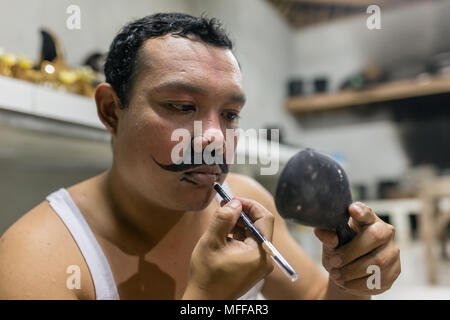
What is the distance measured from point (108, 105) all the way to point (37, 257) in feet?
0.86

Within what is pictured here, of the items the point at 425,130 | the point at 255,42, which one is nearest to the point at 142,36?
the point at 255,42

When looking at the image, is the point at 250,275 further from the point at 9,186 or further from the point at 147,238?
the point at 9,186

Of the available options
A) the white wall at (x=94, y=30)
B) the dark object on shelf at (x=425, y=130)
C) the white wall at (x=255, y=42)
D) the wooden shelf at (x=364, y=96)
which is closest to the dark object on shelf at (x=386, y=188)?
the dark object on shelf at (x=425, y=130)

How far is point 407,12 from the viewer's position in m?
3.90

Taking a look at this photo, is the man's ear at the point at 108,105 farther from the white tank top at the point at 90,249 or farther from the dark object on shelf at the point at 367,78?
the dark object on shelf at the point at 367,78

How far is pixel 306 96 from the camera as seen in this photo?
15.5ft

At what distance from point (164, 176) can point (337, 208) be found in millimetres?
236

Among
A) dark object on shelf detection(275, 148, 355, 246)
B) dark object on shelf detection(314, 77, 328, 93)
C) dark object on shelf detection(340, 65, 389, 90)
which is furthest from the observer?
dark object on shelf detection(314, 77, 328, 93)

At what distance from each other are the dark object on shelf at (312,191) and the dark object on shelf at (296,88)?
154 inches

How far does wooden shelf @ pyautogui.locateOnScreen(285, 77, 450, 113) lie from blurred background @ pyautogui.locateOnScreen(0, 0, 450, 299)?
0.05ft

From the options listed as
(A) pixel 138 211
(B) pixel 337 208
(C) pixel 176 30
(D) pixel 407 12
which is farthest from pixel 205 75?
(D) pixel 407 12

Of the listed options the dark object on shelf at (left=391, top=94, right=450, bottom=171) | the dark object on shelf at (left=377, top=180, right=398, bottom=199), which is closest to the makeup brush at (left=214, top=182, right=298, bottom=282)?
the dark object on shelf at (left=377, top=180, right=398, bottom=199)

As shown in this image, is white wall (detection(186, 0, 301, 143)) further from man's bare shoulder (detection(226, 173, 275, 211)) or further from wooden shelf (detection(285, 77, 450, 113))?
wooden shelf (detection(285, 77, 450, 113))

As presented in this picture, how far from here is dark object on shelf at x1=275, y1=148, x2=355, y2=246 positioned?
392mm
